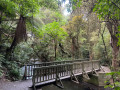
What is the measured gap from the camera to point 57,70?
450 centimetres

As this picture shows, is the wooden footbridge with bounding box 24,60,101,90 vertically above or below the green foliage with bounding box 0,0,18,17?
below

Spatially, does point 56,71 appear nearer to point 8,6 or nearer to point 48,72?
point 48,72

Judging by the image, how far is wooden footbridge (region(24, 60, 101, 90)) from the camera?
381cm

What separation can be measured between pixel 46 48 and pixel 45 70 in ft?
16.6

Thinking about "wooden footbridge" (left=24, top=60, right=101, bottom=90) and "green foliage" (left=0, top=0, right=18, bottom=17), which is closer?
"wooden footbridge" (left=24, top=60, right=101, bottom=90)

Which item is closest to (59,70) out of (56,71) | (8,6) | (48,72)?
(56,71)

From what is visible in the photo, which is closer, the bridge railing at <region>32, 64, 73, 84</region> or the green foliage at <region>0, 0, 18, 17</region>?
the bridge railing at <region>32, 64, 73, 84</region>

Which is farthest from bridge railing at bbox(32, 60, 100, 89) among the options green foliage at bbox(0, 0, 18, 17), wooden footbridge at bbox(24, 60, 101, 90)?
green foliage at bbox(0, 0, 18, 17)

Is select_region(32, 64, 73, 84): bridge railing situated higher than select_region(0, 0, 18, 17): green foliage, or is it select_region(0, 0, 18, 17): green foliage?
select_region(0, 0, 18, 17): green foliage

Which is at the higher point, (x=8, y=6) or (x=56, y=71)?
(x=8, y=6)

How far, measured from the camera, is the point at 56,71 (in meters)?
4.44

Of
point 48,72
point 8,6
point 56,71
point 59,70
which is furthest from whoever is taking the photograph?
point 8,6

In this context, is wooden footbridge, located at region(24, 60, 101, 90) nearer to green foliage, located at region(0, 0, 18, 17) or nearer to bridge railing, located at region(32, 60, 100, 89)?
bridge railing, located at region(32, 60, 100, 89)

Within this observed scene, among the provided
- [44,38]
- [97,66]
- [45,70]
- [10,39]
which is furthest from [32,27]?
[97,66]
